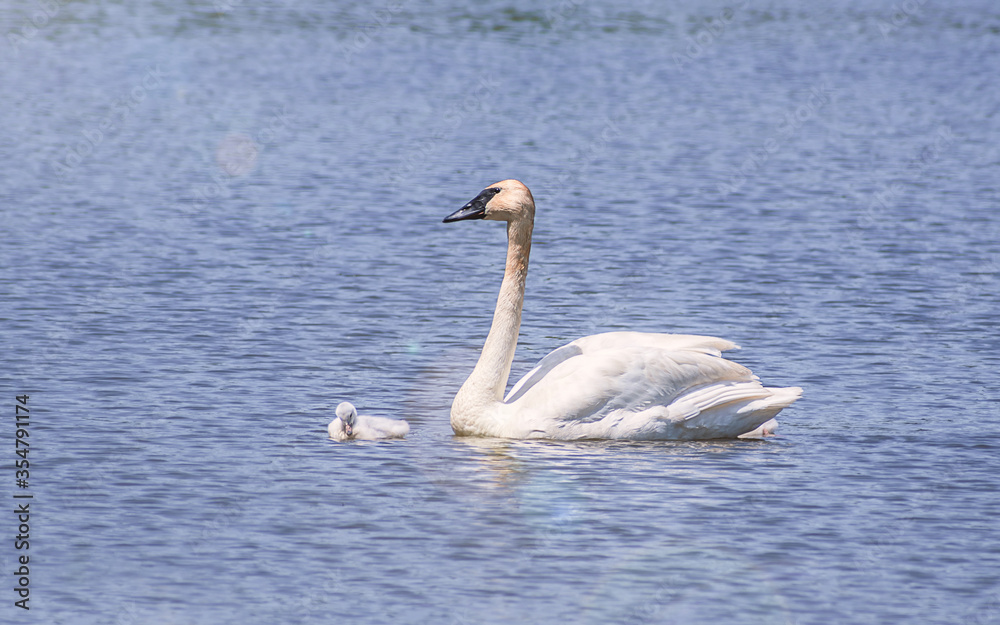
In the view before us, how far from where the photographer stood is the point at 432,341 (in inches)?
639

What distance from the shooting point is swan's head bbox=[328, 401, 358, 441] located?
12133 mm

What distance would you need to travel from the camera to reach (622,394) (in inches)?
490

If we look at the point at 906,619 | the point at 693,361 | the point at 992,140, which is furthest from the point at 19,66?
the point at 906,619

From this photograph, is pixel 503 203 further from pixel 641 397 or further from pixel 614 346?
pixel 641 397

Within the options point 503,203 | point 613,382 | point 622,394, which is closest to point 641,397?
point 622,394

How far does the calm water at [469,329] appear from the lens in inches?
371

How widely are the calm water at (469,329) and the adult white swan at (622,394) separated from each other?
0.77 ft

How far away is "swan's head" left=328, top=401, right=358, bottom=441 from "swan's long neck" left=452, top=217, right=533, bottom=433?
0.94 m

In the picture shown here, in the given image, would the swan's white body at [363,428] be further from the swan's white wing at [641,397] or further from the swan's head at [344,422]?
the swan's white wing at [641,397]

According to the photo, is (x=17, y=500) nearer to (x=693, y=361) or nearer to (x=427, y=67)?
(x=693, y=361)

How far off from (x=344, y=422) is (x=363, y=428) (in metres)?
0.16

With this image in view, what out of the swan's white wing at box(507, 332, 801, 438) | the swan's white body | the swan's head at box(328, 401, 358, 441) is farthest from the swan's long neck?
the swan's head at box(328, 401, 358, 441)

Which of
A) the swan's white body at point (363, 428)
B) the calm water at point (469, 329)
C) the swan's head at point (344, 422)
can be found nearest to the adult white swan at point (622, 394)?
the calm water at point (469, 329)

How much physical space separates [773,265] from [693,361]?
7701 mm
